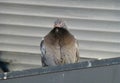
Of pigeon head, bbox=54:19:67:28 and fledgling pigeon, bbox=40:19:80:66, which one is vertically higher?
pigeon head, bbox=54:19:67:28

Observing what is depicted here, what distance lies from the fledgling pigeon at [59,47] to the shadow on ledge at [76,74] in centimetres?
122

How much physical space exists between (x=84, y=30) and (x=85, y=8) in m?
0.24

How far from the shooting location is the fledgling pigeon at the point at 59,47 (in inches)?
158

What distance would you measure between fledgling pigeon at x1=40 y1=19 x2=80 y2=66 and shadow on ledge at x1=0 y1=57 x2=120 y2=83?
1218 millimetres

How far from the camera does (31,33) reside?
4.50m

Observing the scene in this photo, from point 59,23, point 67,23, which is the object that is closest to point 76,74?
point 59,23

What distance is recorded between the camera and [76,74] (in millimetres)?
2756

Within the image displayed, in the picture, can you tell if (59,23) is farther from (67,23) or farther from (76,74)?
(76,74)

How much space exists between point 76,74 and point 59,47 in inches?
51.5

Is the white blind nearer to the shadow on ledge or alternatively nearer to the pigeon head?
the pigeon head

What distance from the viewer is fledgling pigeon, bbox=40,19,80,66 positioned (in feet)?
13.2

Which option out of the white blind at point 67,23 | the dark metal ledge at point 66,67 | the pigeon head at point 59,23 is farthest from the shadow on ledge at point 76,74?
the white blind at point 67,23

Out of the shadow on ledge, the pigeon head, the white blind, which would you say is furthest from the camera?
the white blind

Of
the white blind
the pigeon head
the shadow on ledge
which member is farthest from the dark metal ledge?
the white blind
